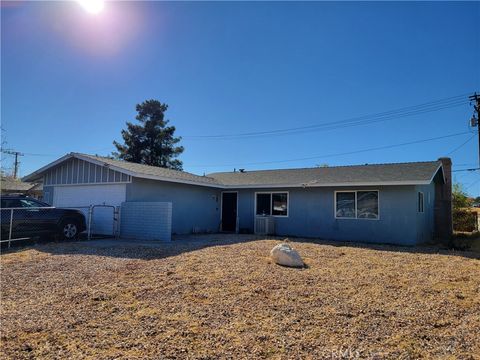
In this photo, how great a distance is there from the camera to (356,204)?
13.4m

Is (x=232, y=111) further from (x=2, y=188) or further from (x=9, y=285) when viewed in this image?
(x=2, y=188)

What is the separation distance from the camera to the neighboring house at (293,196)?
12.5 metres

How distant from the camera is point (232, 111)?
1898 cm

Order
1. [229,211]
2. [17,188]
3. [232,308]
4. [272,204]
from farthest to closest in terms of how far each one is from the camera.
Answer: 1. [17,188]
2. [229,211]
3. [272,204]
4. [232,308]

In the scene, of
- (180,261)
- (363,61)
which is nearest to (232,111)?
(363,61)

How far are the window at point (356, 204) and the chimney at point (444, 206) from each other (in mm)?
5289

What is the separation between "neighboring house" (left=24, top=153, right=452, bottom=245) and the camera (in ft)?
41.1

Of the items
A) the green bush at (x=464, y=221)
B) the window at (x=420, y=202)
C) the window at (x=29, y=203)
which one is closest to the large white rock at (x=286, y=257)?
the window at (x=29, y=203)

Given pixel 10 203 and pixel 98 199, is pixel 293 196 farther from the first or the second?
pixel 10 203

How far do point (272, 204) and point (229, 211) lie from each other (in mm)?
2521

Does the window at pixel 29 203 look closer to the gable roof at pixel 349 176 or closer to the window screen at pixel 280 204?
the gable roof at pixel 349 176

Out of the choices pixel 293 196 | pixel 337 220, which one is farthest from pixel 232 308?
pixel 293 196

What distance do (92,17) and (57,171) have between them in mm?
8652

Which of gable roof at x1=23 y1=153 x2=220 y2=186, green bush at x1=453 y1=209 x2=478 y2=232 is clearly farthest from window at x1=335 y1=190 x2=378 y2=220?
green bush at x1=453 y1=209 x2=478 y2=232
